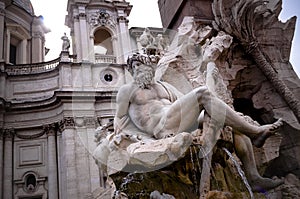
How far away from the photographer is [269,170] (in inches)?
185

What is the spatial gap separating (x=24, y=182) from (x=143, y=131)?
596 inches

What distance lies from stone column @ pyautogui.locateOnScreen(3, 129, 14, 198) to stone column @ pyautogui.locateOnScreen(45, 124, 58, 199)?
1.77 metres

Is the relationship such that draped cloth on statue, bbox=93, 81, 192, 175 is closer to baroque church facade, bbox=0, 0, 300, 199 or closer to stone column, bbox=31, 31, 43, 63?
baroque church facade, bbox=0, 0, 300, 199

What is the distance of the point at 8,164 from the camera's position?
1716 cm

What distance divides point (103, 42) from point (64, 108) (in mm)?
6156

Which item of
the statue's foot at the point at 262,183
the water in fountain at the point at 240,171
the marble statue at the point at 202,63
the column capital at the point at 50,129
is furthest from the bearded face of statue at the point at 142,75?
the column capital at the point at 50,129

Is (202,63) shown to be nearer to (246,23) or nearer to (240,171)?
(246,23)

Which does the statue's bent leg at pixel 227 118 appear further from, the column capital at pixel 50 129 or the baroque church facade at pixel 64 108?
the column capital at pixel 50 129

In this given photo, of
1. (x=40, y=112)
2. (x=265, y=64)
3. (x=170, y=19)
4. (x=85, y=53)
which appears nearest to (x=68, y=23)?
(x=85, y=53)

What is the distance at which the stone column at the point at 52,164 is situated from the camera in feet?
55.1

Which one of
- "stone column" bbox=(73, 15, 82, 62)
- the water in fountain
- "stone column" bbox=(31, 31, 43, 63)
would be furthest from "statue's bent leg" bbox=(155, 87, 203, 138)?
"stone column" bbox=(31, 31, 43, 63)

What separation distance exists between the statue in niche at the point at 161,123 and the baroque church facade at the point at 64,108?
457 inches

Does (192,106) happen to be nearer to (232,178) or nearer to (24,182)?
(232,178)

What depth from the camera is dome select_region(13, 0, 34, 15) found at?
79.8 ft
